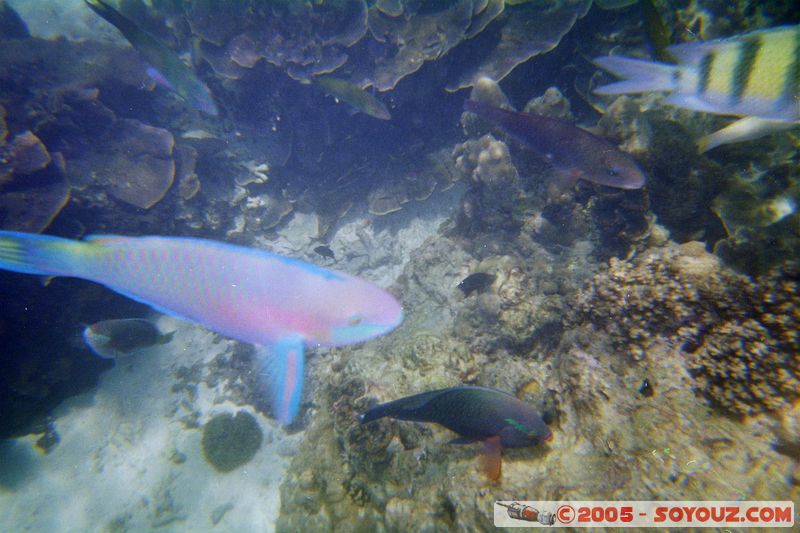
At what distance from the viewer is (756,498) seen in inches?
60.8

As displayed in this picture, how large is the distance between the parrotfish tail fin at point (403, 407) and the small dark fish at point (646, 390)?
1.39 m

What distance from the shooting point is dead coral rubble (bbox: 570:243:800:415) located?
1.98m

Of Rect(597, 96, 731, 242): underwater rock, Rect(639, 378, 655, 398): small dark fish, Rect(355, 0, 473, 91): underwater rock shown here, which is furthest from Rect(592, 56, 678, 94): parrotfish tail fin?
Rect(355, 0, 473, 91): underwater rock

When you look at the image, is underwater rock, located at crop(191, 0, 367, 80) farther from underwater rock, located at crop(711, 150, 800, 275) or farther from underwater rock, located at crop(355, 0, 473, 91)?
underwater rock, located at crop(711, 150, 800, 275)

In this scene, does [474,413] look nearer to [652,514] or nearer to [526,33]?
[652,514]

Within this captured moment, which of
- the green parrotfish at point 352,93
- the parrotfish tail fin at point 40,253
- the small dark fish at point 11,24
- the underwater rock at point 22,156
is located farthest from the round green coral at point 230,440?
the small dark fish at point 11,24

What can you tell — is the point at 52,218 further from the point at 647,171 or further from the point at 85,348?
the point at 647,171

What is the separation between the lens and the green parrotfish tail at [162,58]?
4453 millimetres

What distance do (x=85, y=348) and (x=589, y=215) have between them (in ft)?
28.6

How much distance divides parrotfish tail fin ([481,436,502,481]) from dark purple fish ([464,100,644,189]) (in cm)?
266

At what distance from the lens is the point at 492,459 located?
2010 mm

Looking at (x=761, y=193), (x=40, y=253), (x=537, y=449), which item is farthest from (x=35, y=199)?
(x=761, y=193)

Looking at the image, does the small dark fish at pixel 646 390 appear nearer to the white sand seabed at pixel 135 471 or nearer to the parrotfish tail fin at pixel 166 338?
the white sand seabed at pixel 135 471

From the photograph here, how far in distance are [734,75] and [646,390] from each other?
6.03ft
